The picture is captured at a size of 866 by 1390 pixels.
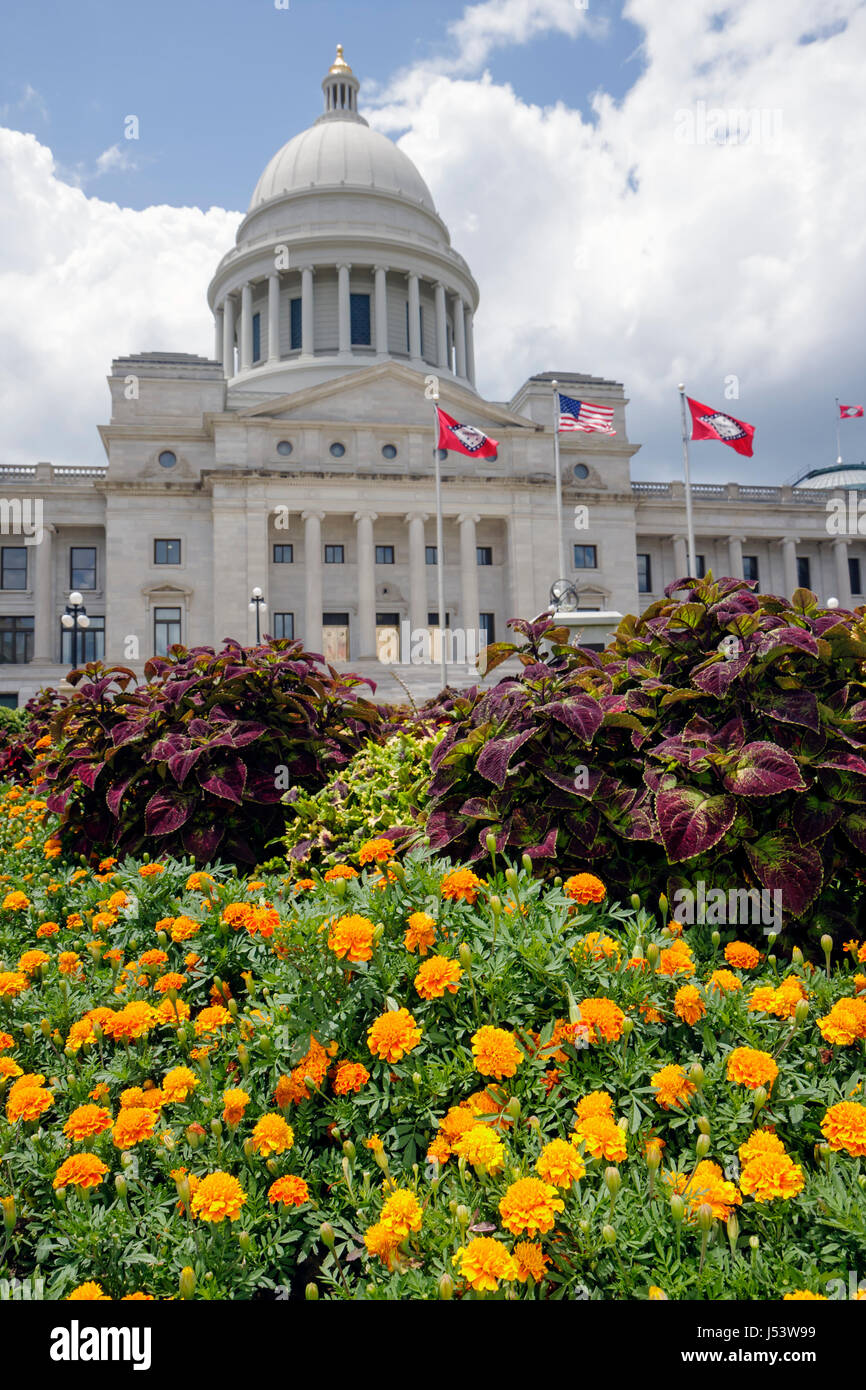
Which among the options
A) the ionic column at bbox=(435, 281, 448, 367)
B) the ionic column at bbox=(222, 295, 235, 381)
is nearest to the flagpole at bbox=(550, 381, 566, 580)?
the ionic column at bbox=(435, 281, 448, 367)

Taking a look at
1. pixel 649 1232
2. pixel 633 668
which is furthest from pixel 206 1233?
pixel 633 668

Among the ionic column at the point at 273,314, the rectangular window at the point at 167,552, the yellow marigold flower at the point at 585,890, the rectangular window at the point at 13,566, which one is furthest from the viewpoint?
the ionic column at the point at 273,314

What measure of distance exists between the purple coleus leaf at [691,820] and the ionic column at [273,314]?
2589 inches

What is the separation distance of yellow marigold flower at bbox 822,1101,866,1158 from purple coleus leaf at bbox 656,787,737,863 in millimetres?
1230

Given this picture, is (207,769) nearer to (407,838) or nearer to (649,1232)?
(407,838)

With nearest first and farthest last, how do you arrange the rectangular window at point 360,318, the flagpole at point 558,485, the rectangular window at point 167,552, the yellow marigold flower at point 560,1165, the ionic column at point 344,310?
the yellow marigold flower at point 560,1165 < the flagpole at point 558,485 < the rectangular window at point 167,552 < the ionic column at point 344,310 < the rectangular window at point 360,318

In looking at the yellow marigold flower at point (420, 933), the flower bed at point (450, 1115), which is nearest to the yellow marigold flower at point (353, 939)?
the flower bed at point (450, 1115)

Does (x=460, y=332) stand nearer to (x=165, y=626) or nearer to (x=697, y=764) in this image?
(x=165, y=626)

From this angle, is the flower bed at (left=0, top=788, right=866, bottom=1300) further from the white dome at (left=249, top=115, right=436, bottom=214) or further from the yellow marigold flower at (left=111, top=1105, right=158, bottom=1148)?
the white dome at (left=249, top=115, right=436, bottom=214)

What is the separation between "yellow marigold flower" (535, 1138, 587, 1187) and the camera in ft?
7.80

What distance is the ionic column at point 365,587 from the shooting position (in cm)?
5144

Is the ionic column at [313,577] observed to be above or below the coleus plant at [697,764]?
above

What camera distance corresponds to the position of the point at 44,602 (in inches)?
2106

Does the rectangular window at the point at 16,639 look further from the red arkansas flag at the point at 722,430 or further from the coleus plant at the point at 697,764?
the coleus plant at the point at 697,764
